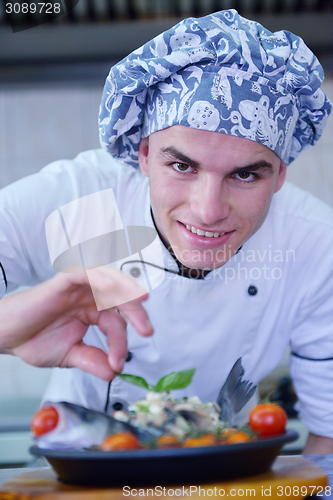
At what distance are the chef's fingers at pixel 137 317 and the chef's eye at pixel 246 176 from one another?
34 centimetres

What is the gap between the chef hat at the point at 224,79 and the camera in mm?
700

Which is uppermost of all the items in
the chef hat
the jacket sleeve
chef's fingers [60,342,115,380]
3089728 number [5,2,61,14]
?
3089728 number [5,2,61,14]

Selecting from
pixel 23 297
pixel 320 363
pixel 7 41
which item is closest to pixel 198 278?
pixel 320 363

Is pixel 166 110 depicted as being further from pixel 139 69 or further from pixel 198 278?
pixel 198 278

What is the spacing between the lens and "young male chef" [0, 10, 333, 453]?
1.82ft

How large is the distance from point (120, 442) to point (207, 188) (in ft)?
1.30

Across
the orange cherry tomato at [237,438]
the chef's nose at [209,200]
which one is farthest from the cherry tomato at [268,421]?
the chef's nose at [209,200]

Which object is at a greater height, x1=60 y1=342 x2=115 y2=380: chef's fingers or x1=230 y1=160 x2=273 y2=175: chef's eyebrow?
x1=230 y1=160 x2=273 y2=175: chef's eyebrow

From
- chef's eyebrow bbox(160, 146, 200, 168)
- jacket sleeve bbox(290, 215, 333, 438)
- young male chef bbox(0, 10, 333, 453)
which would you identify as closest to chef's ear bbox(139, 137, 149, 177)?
young male chef bbox(0, 10, 333, 453)

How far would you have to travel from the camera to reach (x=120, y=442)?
0.43 meters

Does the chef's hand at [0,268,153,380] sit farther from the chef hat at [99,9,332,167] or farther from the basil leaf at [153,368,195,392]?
the chef hat at [99,9,332,167]

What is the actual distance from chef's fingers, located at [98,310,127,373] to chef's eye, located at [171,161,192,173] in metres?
0.29

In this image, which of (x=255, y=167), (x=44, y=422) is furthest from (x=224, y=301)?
(x=44, y=422)

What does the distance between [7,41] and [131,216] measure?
0.78m
